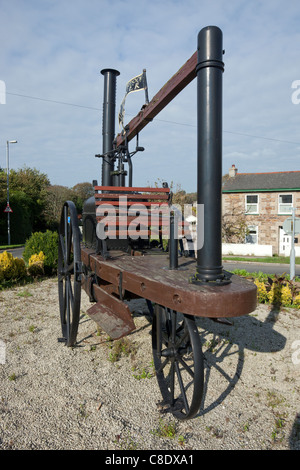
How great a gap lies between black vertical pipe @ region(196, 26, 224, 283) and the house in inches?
738

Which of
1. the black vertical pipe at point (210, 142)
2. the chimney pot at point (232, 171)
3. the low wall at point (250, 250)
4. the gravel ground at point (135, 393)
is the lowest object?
the low wall at point (250, 250)

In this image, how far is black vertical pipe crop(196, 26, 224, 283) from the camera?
89.6 inches

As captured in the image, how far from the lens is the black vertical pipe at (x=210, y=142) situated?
2.28 meters

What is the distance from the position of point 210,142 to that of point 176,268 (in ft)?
3.58

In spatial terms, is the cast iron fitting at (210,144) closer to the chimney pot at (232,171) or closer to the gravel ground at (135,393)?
the gravel ground at (135,393)

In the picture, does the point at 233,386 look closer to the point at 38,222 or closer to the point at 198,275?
the point at 198,275

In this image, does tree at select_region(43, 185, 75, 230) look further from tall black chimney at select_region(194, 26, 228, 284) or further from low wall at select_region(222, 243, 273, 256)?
tall black chimney at select_region(194, 26, 228, 284)

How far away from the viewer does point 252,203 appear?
70.5 feet

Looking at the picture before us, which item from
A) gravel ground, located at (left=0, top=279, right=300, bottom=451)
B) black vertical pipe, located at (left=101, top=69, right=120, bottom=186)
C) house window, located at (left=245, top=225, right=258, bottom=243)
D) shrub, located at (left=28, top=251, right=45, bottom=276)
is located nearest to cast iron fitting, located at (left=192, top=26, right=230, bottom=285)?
gravel ground, located at (left=0, top=279, right=300, bottom=451)

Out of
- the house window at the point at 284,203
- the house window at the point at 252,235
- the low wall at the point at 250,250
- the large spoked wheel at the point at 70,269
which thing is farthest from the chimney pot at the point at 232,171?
the large spoked wheel at the point at 70,269

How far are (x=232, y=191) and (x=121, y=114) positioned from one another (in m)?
17.0

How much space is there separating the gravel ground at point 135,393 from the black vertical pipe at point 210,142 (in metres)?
1.23

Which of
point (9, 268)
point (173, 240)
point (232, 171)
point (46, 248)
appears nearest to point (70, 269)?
point (173, 240)
